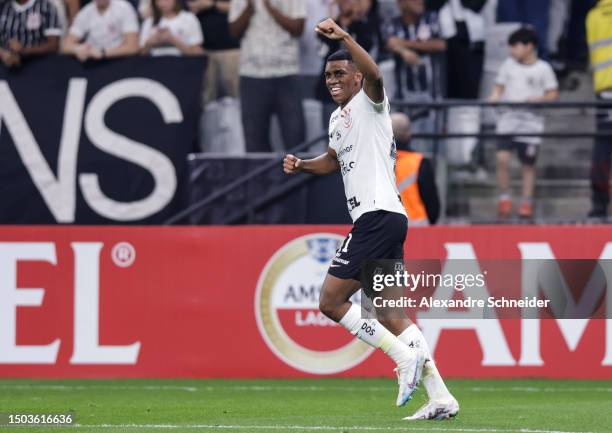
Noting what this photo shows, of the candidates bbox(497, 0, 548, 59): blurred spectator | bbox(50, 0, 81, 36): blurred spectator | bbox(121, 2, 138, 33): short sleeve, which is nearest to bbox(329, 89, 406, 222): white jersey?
bbox(121, 2, 138, 33): short sleeve

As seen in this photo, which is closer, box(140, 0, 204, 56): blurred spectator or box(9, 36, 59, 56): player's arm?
box(9, 36, 59, 56): player's arm

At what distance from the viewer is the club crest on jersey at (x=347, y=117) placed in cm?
898

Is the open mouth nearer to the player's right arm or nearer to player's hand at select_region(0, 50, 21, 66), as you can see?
the player's right arm

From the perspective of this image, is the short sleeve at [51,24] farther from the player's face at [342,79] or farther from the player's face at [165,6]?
the player's face at [342,79]

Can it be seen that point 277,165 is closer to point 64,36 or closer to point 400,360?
point 64,36

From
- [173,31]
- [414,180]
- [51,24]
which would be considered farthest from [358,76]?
[51,24]

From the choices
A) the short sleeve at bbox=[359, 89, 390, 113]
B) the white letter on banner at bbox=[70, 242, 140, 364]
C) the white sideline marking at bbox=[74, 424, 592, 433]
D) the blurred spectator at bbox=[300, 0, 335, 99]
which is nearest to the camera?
the white sideline marking at bbox=[74, 424, 592, 433]

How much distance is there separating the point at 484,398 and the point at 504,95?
5096 mm

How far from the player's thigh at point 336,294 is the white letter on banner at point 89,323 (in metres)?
4.91

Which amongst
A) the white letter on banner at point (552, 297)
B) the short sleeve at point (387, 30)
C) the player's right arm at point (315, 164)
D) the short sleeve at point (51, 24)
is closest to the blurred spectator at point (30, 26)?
the short sleeve at point (51, 24)

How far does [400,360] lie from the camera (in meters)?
8.79

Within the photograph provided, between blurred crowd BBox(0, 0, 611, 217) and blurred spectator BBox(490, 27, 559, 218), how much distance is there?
0.04ft

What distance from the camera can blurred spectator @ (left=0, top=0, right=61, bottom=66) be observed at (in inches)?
625

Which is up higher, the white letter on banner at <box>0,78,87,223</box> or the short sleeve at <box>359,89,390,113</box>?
the short sleeve at <box>359,89,390,113</box>
